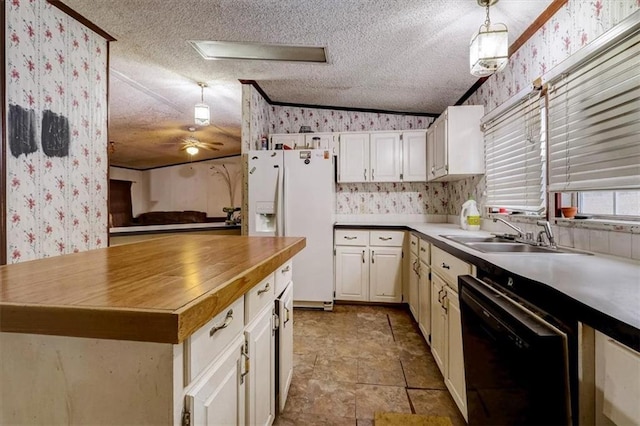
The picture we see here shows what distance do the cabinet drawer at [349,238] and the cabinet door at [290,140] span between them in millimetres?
1230

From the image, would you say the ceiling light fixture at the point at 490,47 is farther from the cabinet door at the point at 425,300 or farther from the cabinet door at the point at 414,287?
the cabinet door at the point at 414,287

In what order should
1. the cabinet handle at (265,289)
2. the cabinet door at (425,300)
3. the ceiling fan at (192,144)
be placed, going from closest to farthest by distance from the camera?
1. the cabinet handle at (265,289)
2. the cabinet door at (425,300)
3. the ceiling fan at (192,144)

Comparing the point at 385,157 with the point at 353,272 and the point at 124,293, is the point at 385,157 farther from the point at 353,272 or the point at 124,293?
the point at 124,293

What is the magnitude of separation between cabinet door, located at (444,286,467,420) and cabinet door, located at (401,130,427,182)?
202cm

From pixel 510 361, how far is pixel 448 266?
0.91m

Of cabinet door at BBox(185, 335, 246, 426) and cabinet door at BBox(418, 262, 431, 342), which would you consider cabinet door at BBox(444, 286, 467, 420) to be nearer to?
cabinet door at BBox(418, 262, 431, 342)

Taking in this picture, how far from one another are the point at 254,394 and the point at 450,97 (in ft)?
11.0

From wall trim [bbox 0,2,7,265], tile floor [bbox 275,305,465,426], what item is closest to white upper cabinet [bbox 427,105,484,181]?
tile floor [bbox 275,305,465,426]

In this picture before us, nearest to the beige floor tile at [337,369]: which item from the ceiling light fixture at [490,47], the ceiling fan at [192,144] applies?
the ceiling light fixture at [490,47]

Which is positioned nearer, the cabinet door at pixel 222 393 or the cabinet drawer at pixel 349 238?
the cabinet door at pixel 222 393

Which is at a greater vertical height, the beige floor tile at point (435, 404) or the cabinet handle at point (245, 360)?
the cabinet handle at point (245, 360)

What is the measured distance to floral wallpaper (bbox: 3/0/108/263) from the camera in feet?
5.52

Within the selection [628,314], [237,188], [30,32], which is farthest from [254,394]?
[237,188]

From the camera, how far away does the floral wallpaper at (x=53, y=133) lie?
5.52ft
